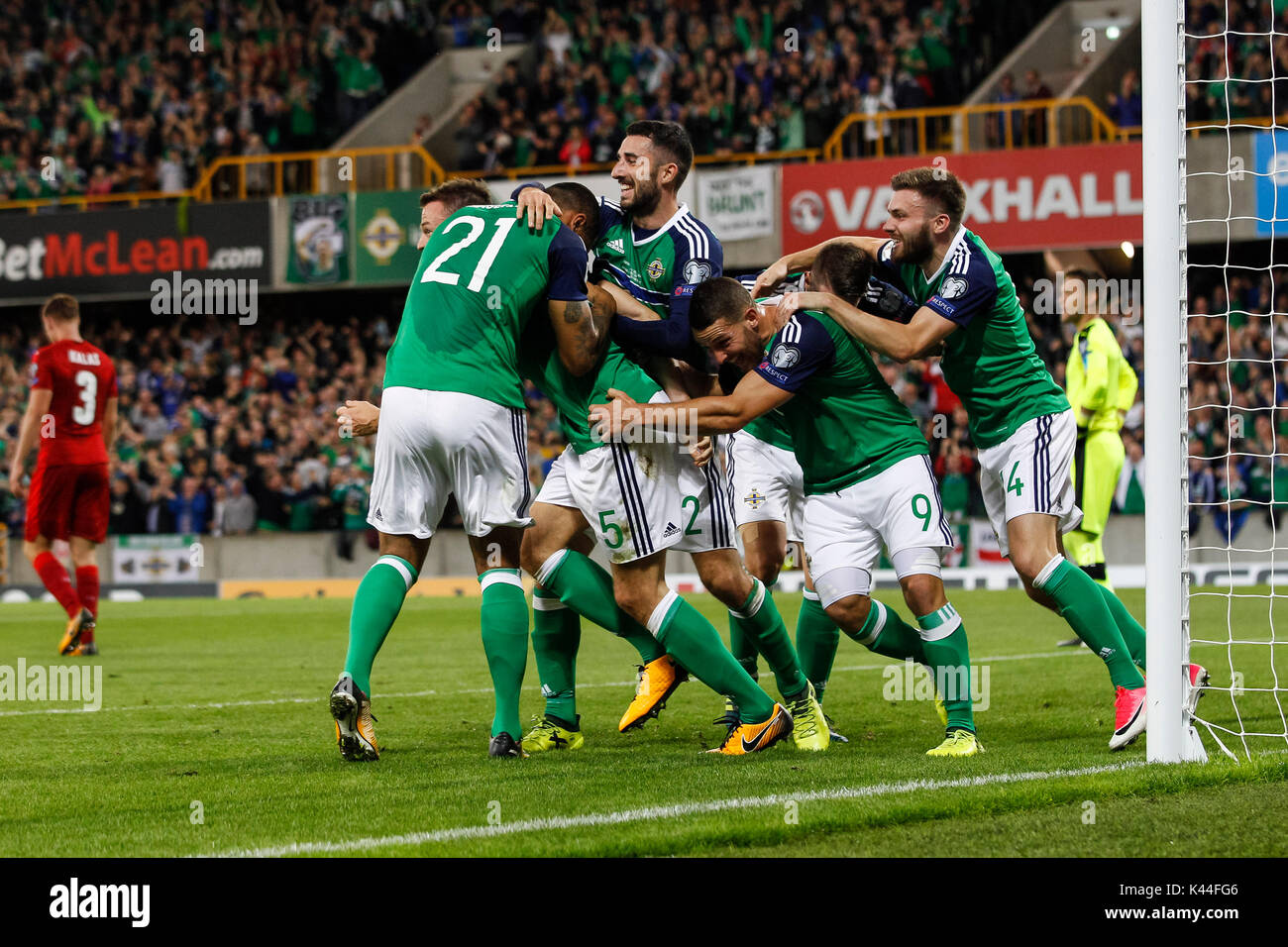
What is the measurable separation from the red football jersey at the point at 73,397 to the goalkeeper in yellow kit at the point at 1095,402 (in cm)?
681

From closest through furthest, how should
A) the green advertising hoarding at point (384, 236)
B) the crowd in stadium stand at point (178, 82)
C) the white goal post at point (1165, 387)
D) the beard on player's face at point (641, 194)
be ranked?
the white goal post at point (1165, 387) → the beard on player's face at point (641, 194) → the green advertising hoarding at point (384, 236) → the crowd in stadium stand at point (178, 82)

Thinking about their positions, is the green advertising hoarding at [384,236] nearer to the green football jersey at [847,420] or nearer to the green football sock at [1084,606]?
the green football jersey at [847,420]

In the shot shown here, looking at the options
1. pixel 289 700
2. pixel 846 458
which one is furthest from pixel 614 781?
pixel 289 700

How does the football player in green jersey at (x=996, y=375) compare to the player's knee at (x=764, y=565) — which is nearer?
the football player in green jersey at (x=996, y=375)

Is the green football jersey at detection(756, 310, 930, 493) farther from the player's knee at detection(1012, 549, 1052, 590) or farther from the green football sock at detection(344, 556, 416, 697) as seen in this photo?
the green football sock at detection(344, 556, 416, 697)

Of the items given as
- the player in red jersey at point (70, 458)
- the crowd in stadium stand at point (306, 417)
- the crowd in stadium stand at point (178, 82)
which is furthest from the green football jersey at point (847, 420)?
the crowd in stadium stand at point (178, 82)

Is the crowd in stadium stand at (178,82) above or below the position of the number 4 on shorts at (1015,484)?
above

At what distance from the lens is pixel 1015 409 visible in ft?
20.1

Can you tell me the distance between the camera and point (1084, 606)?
5.91 meters

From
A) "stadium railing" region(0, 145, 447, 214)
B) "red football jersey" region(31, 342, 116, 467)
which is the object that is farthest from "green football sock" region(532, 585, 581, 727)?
"stadium railing" region(0, 145, 447, 214)

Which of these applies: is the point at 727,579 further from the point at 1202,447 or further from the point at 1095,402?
the point at 1202,447

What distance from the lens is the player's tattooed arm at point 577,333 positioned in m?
5.57

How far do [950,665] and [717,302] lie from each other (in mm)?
1612
